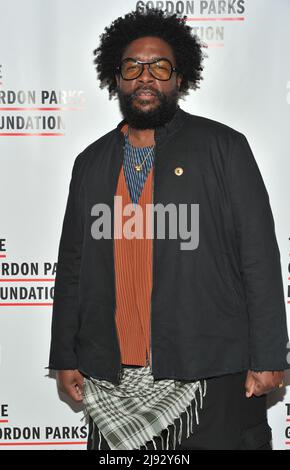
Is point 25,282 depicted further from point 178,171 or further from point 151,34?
point 151,34

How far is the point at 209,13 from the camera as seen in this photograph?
254 centimetres

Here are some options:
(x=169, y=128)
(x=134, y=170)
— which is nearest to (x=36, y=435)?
(x=134, y=170)

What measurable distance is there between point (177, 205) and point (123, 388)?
0.64 meters

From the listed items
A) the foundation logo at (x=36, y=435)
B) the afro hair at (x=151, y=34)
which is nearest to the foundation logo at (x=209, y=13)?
the afro hair at (x=151, y=34)

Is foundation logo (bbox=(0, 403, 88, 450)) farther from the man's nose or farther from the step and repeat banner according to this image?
the man's nose

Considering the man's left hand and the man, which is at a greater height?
the man

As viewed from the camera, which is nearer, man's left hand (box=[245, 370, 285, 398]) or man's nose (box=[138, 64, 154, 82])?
man's left hand (box=[245, 370, 285, 398])

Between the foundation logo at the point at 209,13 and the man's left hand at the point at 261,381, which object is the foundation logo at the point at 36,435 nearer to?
the man's left hand at the point at 261,381

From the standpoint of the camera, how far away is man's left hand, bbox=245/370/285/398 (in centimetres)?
188

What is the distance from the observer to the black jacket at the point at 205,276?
188 cm

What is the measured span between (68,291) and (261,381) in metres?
0.74

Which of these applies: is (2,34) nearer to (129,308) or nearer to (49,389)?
(129,308)

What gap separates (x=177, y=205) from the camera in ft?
6.36

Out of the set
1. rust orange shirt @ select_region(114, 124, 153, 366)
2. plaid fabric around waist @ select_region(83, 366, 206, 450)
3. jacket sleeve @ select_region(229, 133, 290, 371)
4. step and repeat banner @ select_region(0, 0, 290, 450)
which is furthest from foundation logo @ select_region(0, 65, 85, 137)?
plaid fabric around waist @ select_region(83, 366, 206, 450)
